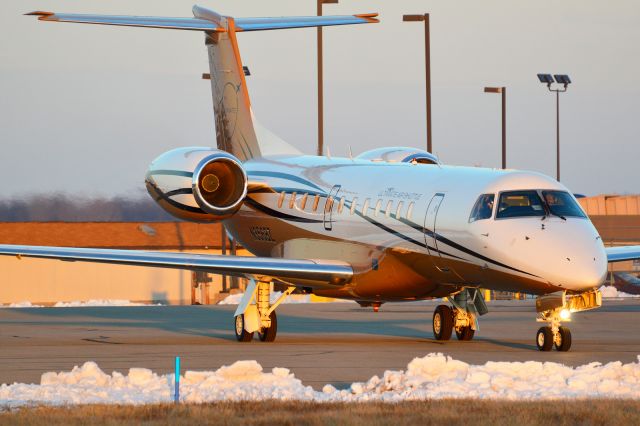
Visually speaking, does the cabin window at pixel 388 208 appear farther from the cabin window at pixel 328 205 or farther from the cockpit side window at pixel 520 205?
the cockpit side window at pixel 520 205

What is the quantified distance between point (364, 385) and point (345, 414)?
2194 millimetres

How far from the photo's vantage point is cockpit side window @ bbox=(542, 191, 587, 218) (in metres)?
19.5

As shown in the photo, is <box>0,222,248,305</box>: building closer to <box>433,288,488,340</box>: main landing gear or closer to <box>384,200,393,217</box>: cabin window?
<box>433,288,488,340</box>: main landing gear

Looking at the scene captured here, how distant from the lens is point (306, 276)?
74.5ft

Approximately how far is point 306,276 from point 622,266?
53867mm

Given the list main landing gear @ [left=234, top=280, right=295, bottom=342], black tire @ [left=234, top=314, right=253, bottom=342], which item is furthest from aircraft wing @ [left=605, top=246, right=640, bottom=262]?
black tire @ [left=234, top=314, right=253, bottom=342]

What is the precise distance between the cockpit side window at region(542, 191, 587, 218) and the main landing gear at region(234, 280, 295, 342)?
6.04 meters

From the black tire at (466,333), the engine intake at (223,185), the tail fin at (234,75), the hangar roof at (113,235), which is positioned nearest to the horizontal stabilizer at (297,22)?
the tail fin at (234,75)

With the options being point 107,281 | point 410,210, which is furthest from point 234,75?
point 107,281

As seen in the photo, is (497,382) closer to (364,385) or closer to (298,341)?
(364,385)

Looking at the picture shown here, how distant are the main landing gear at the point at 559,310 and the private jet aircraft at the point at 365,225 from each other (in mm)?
22

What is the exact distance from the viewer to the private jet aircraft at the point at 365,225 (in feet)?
63.2

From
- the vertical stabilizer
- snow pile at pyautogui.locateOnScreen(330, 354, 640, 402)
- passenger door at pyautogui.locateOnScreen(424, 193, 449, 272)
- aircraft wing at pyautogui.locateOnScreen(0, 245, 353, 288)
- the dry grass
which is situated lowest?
snow pile at pyautogui.locateOnScreen(330, 354, 640, 402)

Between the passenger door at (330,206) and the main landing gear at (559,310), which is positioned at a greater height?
the passenger door at (330,206)
